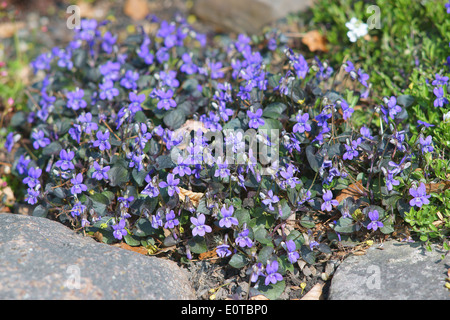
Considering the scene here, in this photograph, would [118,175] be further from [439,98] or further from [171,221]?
[439,98]

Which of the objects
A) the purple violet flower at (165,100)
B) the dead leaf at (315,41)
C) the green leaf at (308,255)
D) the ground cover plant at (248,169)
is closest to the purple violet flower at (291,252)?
the ground cover plant at (248,169)

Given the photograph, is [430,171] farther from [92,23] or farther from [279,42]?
[92,23]

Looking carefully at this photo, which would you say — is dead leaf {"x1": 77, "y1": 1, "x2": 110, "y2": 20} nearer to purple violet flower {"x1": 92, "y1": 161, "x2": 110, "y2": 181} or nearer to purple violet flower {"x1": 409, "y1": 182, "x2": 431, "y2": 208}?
purple violet flower {"x1": 92, "y1": 161, "x2": 110, "y2": 181}

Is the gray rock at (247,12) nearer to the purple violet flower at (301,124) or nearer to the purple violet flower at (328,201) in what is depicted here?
the purple violet flower at (301,124)

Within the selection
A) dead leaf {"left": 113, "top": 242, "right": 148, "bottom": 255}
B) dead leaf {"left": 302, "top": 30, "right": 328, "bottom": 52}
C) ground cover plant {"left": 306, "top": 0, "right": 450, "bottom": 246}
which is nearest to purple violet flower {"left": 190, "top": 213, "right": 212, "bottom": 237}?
dead leaf {"left": 113, "top": 242, "right": 148, "bottom": 255}

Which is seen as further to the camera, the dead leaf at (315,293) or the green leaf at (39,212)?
the green leaf at (39,212)

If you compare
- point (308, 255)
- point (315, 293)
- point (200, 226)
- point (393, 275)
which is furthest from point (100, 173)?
point (393, 275)
